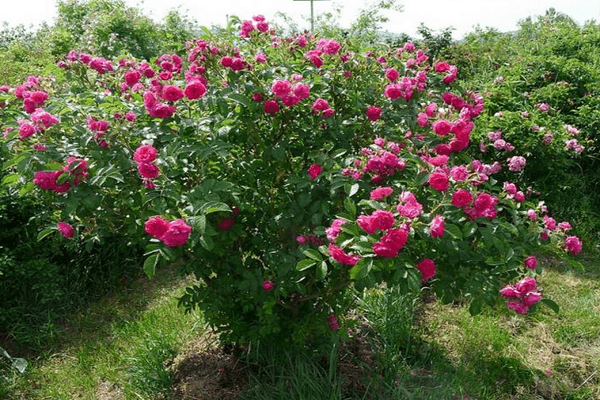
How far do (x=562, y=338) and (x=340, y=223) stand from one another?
192 cm

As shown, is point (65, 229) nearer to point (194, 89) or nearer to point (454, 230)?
point (194, 89)

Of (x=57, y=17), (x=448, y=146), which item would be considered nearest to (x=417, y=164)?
(x=448, y=146)

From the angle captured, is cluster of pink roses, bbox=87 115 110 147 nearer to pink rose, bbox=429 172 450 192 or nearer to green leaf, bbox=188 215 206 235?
green leaf, bbox=188 215 206 235

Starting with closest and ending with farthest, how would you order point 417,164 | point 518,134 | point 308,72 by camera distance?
point 417,164 < point 308,72 < point 518,134

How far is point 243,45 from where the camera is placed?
8.00 ft

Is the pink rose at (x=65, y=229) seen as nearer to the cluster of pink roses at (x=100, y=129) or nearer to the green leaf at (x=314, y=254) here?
the cluster of pink roses at (x=100, y=129)

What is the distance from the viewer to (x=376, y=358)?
258 cm

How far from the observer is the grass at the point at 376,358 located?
243cm

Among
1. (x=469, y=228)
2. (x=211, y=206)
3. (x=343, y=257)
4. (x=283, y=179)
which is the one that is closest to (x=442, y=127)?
(x=469, y=228)

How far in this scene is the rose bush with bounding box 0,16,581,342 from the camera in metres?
1.70

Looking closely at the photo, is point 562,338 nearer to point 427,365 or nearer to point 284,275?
point 427,365

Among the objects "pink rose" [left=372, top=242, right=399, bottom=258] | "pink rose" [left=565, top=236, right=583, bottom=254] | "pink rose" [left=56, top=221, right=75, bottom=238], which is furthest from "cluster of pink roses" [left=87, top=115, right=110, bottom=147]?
"pink rose" [left=565, top=236, right=583, bottom=254]

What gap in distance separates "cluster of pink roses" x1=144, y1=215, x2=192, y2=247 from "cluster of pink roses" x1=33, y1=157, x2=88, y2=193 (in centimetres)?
42

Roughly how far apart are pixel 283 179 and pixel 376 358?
983 mm
